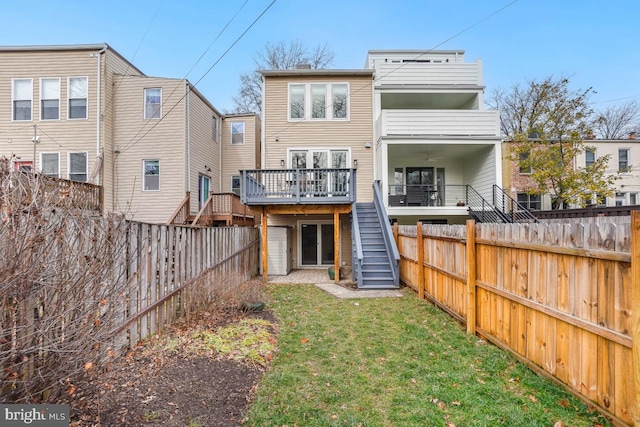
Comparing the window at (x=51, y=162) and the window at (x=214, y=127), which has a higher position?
the window at (x=214, y=127)

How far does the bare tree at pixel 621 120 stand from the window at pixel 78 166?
37427mm

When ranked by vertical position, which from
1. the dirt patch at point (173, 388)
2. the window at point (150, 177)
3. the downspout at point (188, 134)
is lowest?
the dirt patch at point (173, 388)

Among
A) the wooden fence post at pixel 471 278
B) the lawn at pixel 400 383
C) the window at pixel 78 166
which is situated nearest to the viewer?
the lawn at pixel 400 383

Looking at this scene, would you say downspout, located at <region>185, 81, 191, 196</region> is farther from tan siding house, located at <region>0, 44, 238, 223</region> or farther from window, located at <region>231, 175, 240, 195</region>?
window, located at <region>231, 175, 240, 195</region>

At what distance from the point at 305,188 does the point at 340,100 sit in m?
5.09

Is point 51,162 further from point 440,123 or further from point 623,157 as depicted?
point 623,157

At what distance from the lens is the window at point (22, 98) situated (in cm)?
1341

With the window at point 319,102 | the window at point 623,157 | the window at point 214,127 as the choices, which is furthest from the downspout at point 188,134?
the window at point 623,157

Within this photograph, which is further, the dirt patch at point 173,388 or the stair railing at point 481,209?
the stair railing at point 481,209

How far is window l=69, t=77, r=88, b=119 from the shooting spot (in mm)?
13336

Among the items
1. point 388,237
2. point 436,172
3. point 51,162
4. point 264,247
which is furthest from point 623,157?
point 51,162

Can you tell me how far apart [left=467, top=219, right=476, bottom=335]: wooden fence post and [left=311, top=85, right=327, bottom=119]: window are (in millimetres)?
9845

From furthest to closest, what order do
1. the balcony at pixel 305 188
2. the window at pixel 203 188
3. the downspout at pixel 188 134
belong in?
the window at pixel 203 188
the downspout at pixel 188 134
the balcony at pixel 305 188

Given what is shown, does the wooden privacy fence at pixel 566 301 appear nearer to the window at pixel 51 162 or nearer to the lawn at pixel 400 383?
the lawn at pixel 400 383
